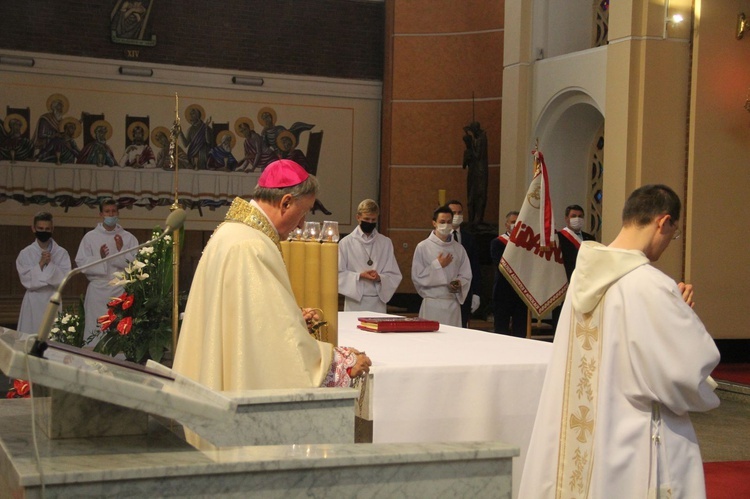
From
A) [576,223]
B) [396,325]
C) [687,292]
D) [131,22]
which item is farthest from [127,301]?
[131,22]

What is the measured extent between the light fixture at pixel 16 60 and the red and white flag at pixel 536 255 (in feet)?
27.8

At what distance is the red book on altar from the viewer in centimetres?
504

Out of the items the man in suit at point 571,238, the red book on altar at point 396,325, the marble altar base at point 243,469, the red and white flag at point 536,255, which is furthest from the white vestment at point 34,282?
the marble altar base at point 243,469

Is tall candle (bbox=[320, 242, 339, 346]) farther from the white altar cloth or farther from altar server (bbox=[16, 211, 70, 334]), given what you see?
altar server (bbox=[16, 211, 70, 334])

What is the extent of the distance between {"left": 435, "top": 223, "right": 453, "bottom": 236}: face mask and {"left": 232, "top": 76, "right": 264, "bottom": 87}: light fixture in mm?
6785

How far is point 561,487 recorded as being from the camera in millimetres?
3576

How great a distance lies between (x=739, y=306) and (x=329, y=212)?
7.42 meters

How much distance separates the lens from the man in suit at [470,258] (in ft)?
32.8

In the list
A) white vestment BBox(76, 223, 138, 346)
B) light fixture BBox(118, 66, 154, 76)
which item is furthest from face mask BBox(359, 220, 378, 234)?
light fixture BBox(118, 66, 154, 76)

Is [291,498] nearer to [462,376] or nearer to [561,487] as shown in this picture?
[561,487]

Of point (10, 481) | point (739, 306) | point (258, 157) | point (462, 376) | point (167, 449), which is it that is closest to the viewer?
point (10, 481)

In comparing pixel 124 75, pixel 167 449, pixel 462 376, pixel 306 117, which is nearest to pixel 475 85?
pixel 306 117

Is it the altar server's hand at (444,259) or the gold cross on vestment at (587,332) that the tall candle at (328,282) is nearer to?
the gold cross on vestment at (587,332)

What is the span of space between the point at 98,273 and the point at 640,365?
26.7ft
